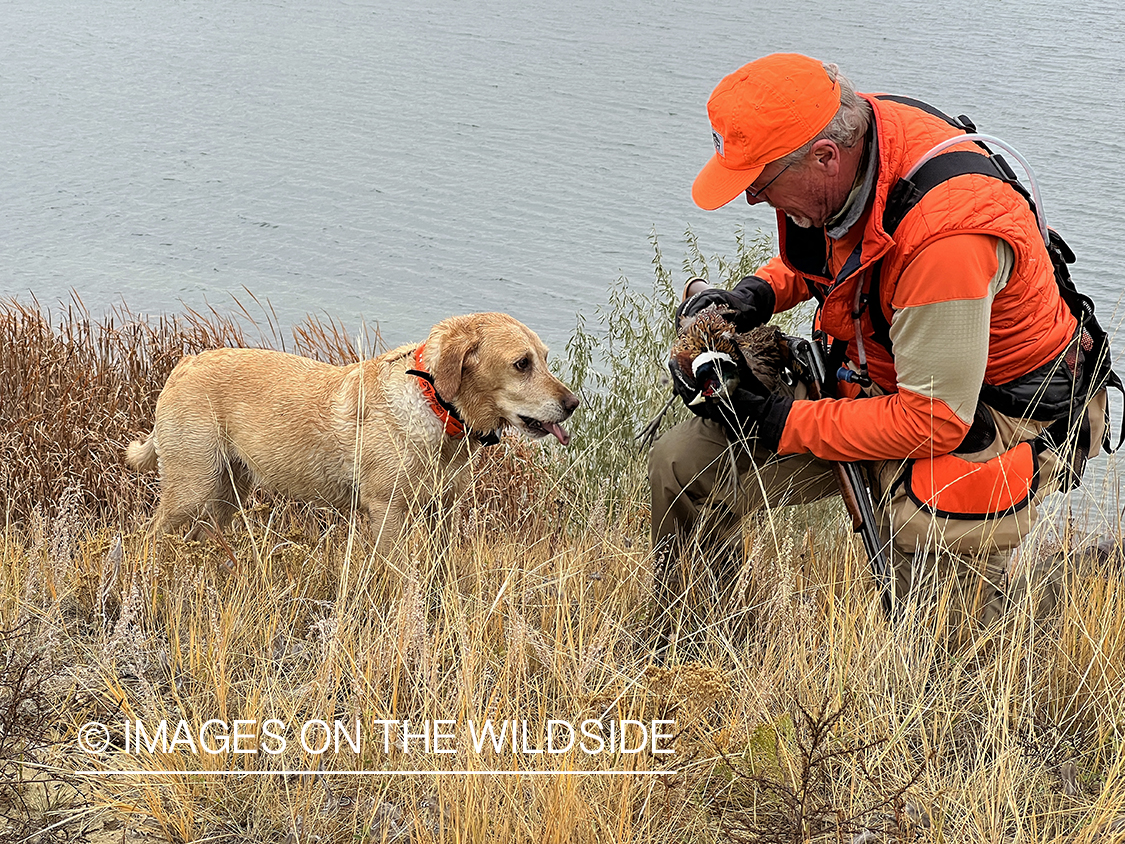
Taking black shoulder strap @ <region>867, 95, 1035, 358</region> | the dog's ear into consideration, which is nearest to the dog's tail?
the dog's ear

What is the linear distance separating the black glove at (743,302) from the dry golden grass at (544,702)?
3.04 ft

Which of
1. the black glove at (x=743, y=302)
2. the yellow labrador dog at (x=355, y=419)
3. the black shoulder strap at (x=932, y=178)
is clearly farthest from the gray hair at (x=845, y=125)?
the yellow labrador dog at (x=355, y=419)

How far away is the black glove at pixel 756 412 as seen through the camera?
3750 millimetres

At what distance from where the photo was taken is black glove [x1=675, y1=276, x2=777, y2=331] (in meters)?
4.27

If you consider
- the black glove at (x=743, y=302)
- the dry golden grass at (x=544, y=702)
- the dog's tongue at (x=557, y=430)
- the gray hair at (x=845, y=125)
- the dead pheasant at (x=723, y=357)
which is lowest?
the dry golden grass at (x=544, y=702)

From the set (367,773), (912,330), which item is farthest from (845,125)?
(367,773)

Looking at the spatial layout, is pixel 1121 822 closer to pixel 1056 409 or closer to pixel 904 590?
pixel 904 590

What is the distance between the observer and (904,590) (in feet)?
12.1

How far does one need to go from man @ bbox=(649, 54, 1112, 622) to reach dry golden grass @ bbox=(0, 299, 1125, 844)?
13.3 inches

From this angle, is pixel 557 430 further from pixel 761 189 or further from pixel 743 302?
pixel 761 189

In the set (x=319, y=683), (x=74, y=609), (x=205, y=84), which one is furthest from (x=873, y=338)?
(x=205, y=84)

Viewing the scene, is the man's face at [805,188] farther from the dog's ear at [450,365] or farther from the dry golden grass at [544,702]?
the dog's ear at [450,365]

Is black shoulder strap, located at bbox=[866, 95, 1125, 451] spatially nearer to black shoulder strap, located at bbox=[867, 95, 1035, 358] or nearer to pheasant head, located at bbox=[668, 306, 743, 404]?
black shoulder strap, located at bbox=[867, 95, 1035, 358]

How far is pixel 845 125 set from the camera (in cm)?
340
